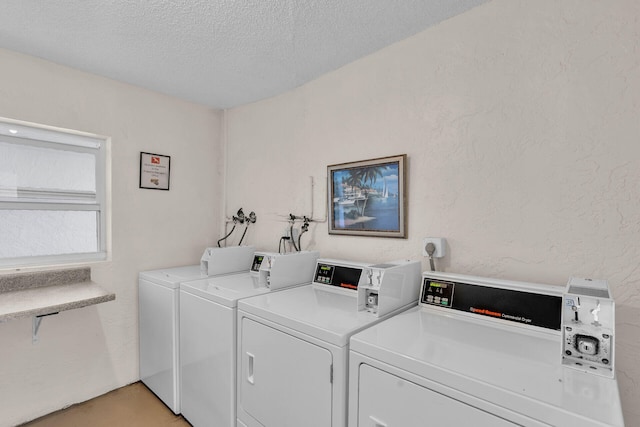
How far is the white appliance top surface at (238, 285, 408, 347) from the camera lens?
50.4 inches

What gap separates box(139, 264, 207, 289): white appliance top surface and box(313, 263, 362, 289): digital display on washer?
0.95 meters

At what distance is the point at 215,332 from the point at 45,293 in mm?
1160

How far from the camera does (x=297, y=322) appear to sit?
1.38m

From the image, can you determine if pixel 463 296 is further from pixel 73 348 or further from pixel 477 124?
pixel 73 348

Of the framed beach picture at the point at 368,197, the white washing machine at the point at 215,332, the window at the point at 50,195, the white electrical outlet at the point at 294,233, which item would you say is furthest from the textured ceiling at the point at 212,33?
the white washing machine at the point at 215,332

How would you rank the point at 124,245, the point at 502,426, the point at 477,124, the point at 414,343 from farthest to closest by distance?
1. the point at 124,245
2. the point at 477,124
3. the point at 414,343
4. the point at 502,426

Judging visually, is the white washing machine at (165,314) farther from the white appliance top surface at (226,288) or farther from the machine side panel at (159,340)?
the white appliance top surface at (226,288)

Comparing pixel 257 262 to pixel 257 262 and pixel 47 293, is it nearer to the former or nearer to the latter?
pixel 257 262

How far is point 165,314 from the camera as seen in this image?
221 cm

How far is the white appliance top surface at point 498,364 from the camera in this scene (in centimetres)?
79

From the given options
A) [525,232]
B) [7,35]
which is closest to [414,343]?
[525,232]

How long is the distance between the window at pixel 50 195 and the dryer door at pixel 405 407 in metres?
2.38

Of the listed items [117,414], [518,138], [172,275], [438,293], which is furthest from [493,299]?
[117,414]

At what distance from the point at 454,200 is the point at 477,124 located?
41 centimetres
